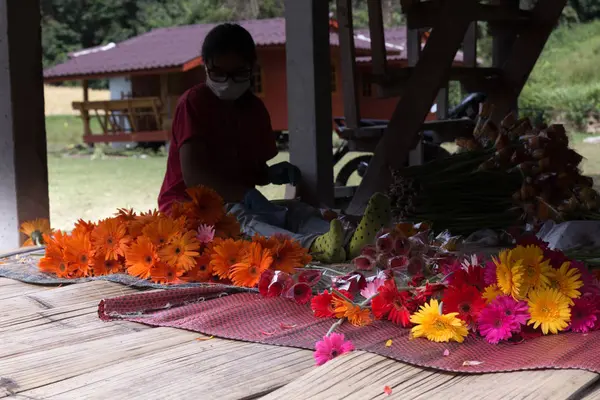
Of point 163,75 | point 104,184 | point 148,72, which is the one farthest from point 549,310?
point 163,75

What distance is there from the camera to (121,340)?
220 centimetres

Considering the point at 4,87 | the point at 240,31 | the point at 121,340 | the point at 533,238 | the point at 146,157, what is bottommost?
the point at 146,157

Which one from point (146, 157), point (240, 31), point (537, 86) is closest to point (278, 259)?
point (240, 31)

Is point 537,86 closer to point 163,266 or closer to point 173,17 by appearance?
point 173,17

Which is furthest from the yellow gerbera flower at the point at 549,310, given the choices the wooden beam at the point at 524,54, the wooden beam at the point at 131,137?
the wooden beam at the point at 131,137

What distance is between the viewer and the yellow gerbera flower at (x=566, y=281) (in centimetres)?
221

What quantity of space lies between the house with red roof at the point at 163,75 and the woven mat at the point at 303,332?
56.1 feet

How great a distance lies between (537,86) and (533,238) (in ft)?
92.1

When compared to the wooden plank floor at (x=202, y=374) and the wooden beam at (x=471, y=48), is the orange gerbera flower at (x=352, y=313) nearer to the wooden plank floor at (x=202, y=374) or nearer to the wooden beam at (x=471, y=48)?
the wooden plank floor at (x=202, y=374)

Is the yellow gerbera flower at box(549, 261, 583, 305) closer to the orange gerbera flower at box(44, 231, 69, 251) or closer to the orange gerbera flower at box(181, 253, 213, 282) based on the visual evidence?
the orange gerbera flower at box(181, 253, 213, 282)

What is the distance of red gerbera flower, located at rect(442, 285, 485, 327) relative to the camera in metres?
2.23

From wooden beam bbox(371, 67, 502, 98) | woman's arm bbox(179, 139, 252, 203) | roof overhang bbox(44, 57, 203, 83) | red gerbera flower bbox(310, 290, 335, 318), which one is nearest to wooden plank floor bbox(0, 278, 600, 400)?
red gerbera flower bbox(310, 290, 335, 318)

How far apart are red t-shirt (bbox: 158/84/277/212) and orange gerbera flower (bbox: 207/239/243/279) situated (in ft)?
2.87

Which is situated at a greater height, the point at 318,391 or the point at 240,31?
the point at 240,31
